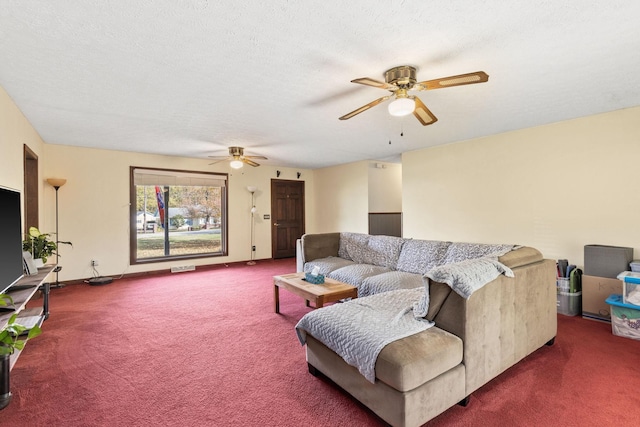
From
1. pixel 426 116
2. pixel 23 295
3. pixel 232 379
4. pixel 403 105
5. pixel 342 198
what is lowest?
pixel 232 379

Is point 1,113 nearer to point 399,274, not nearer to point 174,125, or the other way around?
point 174,125

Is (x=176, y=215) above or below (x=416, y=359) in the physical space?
above

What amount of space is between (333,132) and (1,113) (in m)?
3.39

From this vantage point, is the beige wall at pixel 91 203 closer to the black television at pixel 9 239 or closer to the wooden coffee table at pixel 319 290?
the black television at pixel 9 239

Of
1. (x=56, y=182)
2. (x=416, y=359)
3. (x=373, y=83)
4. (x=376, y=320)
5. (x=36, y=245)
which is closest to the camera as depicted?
(x=416, y=359)

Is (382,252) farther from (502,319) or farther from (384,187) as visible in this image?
(384,187)

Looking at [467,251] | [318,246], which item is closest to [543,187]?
[467,251]

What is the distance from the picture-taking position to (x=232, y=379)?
2148 millimetres

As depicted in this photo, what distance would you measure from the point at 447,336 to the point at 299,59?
2116 mm

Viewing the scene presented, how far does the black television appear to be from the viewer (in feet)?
7.07

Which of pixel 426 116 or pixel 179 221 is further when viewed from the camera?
pixel 179 221

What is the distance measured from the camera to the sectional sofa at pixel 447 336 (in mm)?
1574

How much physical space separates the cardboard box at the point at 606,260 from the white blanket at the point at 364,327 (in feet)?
8.07

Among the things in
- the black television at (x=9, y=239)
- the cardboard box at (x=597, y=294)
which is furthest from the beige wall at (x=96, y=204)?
the cardboard box at (x=597, y=294)
